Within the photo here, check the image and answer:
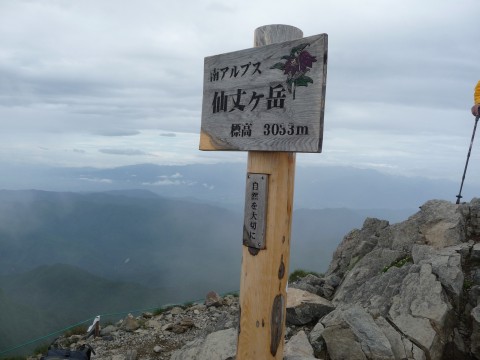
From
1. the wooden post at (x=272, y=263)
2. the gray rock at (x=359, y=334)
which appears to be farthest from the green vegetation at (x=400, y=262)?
the wooden post at (x=272, y=263)

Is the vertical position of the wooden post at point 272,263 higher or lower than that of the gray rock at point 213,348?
higher

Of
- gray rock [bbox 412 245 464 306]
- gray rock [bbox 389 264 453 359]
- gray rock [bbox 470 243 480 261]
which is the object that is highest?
gray rock [bbox 470 243 480 261]

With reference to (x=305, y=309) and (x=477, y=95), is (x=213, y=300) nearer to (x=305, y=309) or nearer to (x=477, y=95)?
(x=305, y=309)

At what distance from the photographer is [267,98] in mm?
4422

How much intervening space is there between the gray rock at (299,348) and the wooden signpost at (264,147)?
214 centimetres

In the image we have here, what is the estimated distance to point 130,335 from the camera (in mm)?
12797

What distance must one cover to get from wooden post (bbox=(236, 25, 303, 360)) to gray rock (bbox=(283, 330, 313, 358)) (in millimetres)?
2058

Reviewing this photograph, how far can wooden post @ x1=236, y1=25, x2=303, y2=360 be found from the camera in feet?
15.1

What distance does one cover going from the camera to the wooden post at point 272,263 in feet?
15.1

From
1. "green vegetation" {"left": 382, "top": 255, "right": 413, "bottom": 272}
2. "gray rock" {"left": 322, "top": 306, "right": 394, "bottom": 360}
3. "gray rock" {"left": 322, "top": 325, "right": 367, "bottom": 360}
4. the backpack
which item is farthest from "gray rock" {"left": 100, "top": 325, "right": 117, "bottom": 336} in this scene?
"green vegetation" {"left": 382, "top": 255, "right": 413, "bottom": 272}

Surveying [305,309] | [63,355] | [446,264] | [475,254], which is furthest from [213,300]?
[475,254]

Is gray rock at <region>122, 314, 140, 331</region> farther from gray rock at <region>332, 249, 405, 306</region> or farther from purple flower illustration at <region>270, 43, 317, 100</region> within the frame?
purple flower illustration at <region>270, 43, 317, 100</region>

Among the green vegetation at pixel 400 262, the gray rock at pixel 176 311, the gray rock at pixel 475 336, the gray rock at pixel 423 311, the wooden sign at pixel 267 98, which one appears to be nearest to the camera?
the wooden sign at pixel 267 98

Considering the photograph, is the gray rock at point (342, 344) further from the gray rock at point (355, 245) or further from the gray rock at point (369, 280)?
the gray rock at point (355, 245)
